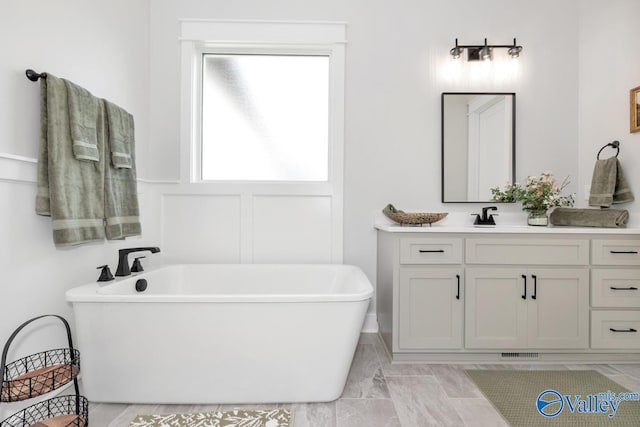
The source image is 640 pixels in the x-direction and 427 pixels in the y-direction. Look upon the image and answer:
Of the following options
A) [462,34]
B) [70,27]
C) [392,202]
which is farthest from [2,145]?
[462,34]

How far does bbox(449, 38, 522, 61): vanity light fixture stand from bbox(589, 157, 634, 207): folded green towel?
0.99 m

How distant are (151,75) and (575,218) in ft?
10.5

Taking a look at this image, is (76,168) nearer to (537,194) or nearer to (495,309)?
(495,309)

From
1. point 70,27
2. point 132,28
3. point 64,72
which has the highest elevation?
point 132,28

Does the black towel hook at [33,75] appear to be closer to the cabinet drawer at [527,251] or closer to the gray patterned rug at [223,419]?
the gray patterned rug at [223,419]

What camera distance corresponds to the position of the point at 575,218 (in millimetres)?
2387

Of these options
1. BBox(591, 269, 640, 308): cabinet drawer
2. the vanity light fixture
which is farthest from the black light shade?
BBox(591, 269, 640, 308): cabinet drawer

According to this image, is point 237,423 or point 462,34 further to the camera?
point 462,34

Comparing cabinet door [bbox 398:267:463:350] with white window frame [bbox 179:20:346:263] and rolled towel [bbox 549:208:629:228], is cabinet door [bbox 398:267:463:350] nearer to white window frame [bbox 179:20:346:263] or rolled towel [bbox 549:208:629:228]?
white window frame [bbox 179:20:346:263]

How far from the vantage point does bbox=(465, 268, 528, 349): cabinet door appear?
6.98ft

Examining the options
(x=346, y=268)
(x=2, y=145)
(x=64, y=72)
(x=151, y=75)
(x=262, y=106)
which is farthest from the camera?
(x=262, y=106)

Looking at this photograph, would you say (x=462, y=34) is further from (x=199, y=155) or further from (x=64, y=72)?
(x=64, y=72)

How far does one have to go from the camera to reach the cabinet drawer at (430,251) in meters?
2.13

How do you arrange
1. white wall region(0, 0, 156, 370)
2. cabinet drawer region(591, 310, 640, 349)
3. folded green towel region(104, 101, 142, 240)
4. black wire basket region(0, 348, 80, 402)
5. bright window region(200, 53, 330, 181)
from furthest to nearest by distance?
bright window region(200, 53, 330, 181) → cabinet drawer region(591, 310, 640, 349) → folded green towel region(104, 101, 142, 240) → white wall region(0, 0, 156, 370) → black wire basket region(0, 348, 80, 402)
